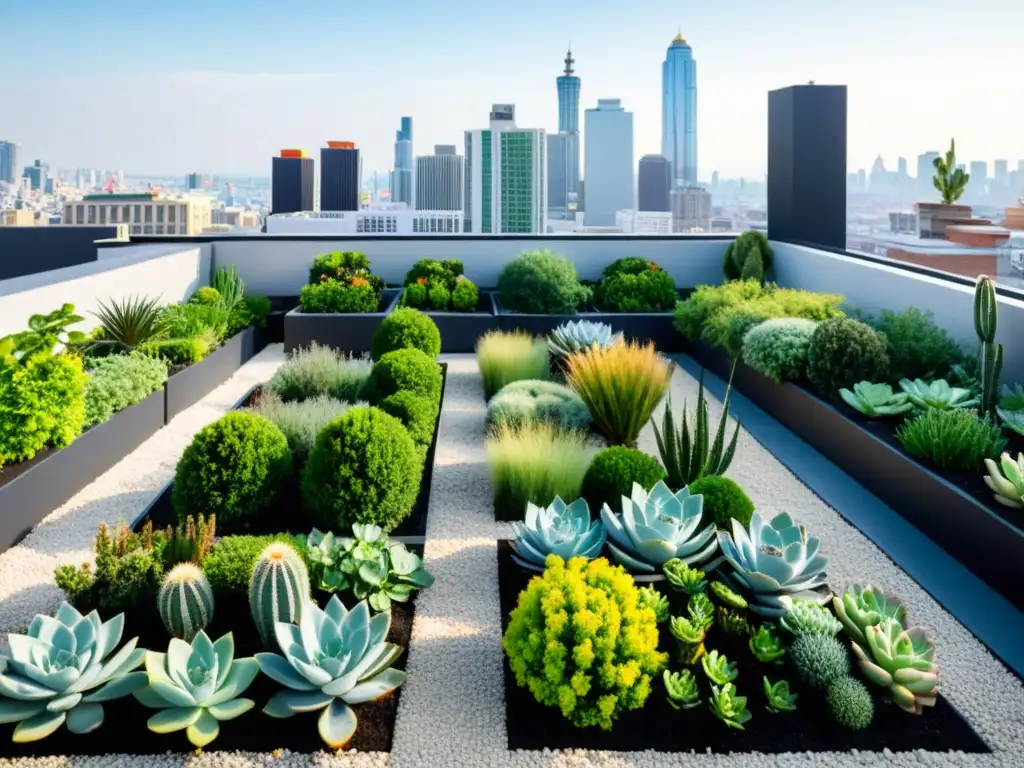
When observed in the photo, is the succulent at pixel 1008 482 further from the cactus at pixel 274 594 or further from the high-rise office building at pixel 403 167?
the high-rise office building at pixel 403 167

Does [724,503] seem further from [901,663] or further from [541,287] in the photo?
[541,287]

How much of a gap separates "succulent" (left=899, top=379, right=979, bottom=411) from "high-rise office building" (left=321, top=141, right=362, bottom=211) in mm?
58230

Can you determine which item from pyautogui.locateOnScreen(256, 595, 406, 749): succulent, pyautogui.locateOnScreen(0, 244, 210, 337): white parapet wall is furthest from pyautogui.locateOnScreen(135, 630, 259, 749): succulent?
pyautogui.locateOnScreen(0, 244, 210, 337): white parapet wall

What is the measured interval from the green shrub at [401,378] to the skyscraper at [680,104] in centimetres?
11489

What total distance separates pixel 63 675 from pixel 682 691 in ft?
5.95

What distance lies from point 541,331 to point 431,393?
332cm

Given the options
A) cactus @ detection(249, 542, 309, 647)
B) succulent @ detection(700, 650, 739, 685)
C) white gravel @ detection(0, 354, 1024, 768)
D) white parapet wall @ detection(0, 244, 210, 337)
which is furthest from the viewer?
white parapet wall @ detection(0, 244, 210, 337)

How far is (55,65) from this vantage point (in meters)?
40.8

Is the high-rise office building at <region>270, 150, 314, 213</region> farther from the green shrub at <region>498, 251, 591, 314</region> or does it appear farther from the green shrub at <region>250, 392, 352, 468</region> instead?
the green shrub at <region>250, 392, 352, 468</region>

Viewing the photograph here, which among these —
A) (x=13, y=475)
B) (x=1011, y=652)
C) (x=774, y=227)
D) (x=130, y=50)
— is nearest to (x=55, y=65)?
(x=130, y=50)

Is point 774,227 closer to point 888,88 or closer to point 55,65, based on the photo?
point 888,88

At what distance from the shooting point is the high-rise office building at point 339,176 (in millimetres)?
60938

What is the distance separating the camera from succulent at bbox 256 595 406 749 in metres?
2.53

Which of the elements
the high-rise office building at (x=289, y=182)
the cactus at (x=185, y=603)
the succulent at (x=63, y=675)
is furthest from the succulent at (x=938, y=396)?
the high-rise office building at (x=289, y=182)
